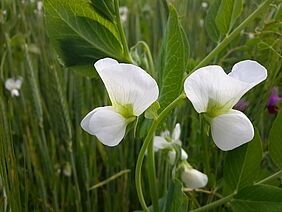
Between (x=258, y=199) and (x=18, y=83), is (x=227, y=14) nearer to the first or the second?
(x=258, y=199)

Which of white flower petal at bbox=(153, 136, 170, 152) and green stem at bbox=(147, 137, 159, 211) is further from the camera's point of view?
white flower petal at bbox=(153, 136, 170, 152)

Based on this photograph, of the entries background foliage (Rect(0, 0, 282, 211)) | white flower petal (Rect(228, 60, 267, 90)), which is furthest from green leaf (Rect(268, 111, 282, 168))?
white flower petal (Rect(228, 60, 267, 90))

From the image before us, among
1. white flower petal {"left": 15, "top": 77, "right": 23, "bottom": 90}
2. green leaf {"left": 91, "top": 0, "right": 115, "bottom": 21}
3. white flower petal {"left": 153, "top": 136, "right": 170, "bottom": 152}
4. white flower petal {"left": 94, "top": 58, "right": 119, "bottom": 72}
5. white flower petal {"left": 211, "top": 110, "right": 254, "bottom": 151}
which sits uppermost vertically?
green leaf {"left": 91, "top": 0, "right": 115, "bottom": 21}

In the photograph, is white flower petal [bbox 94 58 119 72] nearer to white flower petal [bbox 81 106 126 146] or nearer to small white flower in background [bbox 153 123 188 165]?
white flower petal [bbox 81 106 126 146]

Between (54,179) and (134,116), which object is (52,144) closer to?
(54,179)

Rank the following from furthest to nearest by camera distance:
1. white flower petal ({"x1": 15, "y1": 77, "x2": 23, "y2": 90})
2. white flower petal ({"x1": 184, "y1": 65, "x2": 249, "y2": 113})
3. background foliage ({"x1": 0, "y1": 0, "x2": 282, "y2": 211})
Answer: white flower petal ({"x1": 15, "y1": 77, "x2": 23, "y2": 90}) < background foliage ({"x1": 0, "y1": 0, "x2": 282, "y2": 211}) < white flower petal ({"x1": 184, "y1": 65, "x2": 249, "y2": 113})

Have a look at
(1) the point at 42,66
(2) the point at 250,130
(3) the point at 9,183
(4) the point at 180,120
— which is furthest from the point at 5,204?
(1) the point at 42,66

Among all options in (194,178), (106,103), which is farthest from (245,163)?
(106,103)
